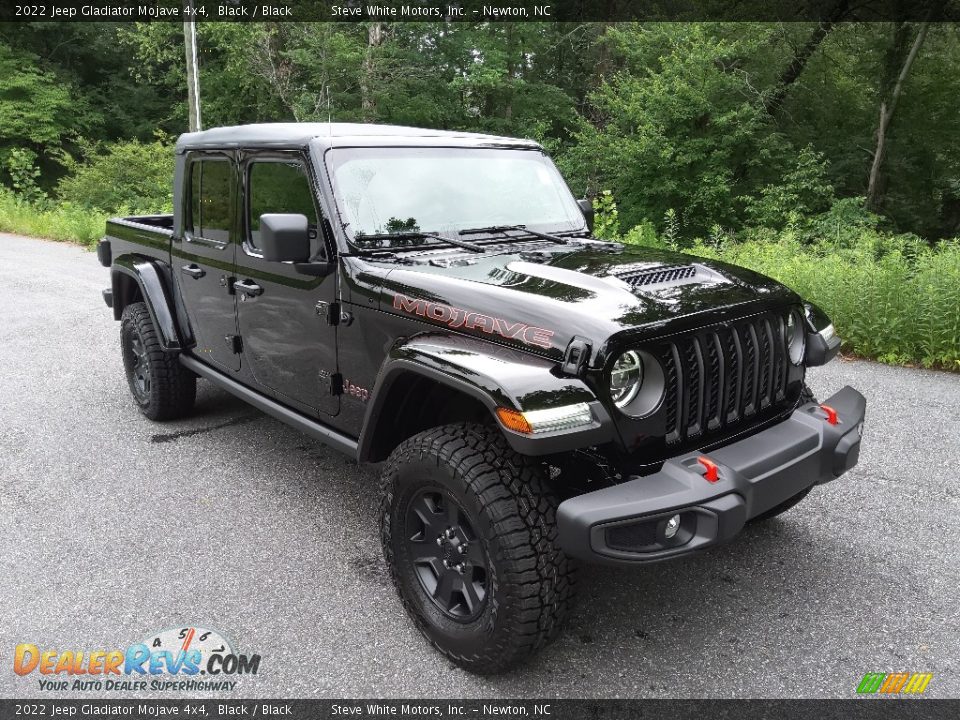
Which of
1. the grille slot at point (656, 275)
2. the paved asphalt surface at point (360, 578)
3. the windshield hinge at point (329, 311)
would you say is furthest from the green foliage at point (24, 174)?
the grille slot at point (656, 275)

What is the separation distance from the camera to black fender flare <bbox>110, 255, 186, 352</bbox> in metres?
4.62

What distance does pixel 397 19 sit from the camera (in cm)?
2208

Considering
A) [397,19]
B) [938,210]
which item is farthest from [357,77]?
[938,210]

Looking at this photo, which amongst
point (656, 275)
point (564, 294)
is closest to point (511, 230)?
point (656, 275)

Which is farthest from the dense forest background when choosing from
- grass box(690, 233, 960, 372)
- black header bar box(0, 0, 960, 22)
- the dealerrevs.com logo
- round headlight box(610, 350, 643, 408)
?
the dealerrevs.com logo

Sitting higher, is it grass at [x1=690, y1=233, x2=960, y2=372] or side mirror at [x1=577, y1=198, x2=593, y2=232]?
side mirror at [x1=577, y1=198, x2=593, y2=232]

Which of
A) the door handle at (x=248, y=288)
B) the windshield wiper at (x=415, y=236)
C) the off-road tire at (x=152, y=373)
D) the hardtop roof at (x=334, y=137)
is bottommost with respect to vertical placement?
the off-road tire at (x=152, y=373)

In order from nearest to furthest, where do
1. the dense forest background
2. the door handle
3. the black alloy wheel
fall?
the black alloy wheel < the door handle < the dense forest background

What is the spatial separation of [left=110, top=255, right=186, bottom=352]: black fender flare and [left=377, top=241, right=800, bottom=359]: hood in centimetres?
212

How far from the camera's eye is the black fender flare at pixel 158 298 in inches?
182

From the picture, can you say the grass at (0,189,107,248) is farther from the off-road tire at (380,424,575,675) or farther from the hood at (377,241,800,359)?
the off-road tire at (380,424,575,675)

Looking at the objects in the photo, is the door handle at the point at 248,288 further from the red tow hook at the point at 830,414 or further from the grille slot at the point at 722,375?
the red tow hook at the point at 830,414

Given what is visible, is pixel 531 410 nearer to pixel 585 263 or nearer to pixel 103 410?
pixel 585 263

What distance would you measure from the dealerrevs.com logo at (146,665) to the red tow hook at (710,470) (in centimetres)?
175
